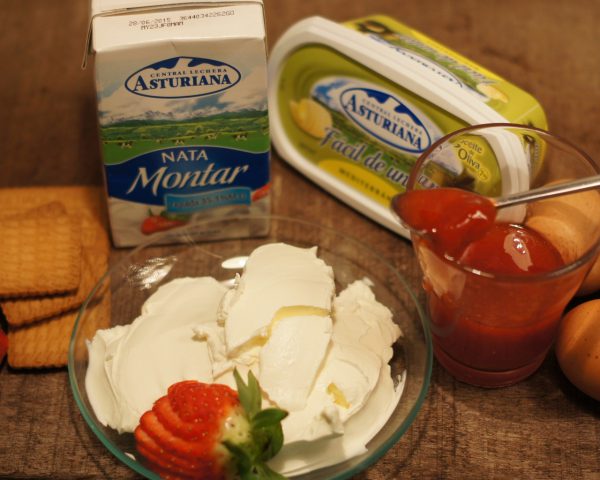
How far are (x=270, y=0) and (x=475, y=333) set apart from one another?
116cm

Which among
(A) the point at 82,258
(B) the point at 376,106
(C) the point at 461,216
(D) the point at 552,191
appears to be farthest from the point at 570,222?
(A) the point at 82,258

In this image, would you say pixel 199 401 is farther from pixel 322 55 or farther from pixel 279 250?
pixel 322 55

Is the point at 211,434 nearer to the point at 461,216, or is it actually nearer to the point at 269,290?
the point at 269,290

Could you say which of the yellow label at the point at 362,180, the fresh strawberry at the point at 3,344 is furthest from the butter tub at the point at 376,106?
the fresh strawberry at the point at 3,344

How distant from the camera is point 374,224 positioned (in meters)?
1.58

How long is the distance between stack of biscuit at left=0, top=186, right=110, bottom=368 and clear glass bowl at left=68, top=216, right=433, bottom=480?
5 cm

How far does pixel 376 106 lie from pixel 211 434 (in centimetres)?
69

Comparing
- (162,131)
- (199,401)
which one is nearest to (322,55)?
(162,131)

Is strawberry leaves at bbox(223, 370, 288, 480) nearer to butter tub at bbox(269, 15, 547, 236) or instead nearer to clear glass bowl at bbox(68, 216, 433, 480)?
clear glass bowl at bbox(68, 216, 433, 480)

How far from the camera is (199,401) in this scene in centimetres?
111

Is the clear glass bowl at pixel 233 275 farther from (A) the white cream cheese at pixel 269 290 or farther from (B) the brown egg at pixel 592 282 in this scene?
(B) the brown egg at pixel 592 282

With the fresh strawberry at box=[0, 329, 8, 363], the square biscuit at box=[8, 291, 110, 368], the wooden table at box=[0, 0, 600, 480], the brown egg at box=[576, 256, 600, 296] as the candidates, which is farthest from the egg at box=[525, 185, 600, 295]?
the fresh strawberry at box=[0, 329, 8, 363]

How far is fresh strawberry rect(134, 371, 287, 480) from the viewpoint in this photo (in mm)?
1066

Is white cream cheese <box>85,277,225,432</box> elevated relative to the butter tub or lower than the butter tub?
lower
